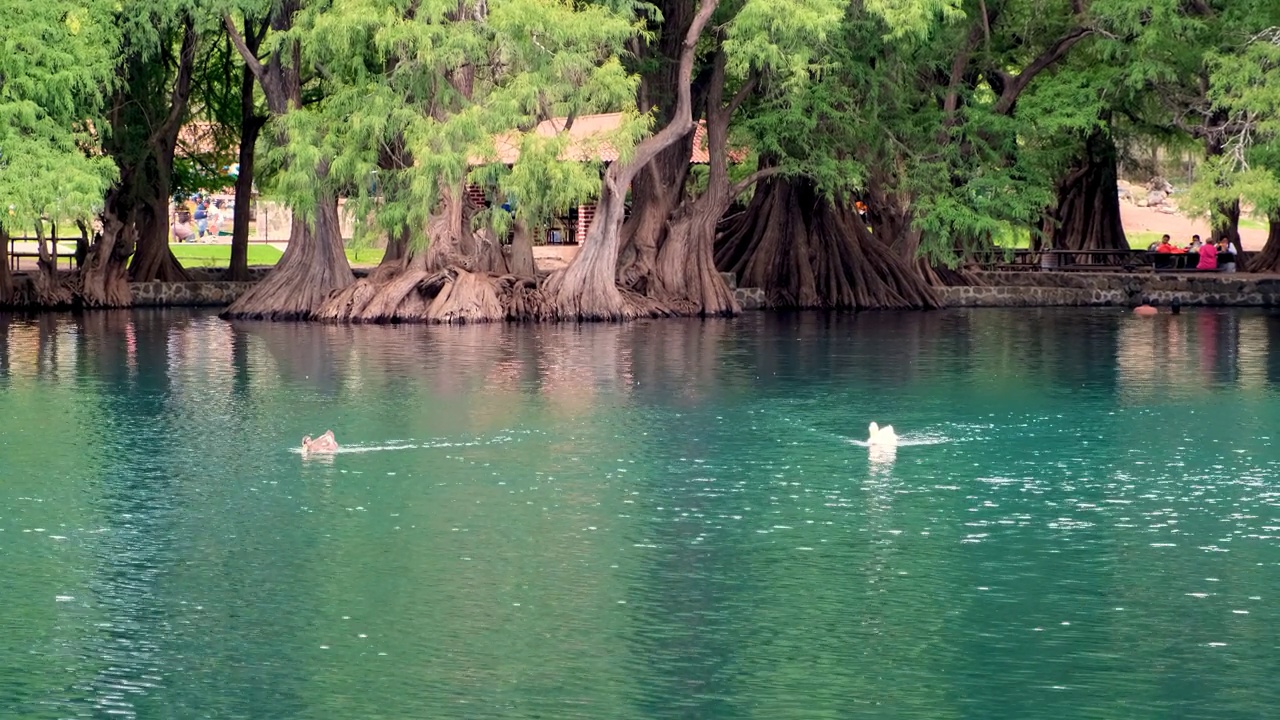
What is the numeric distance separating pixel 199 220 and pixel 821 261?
47.3m

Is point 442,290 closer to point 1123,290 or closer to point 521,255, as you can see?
point 521,255

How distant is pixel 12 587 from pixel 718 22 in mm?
37348

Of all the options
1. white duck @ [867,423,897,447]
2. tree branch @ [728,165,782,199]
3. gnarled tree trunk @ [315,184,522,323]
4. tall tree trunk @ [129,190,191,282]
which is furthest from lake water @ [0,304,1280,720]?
tall tree trunk @ [129,190,191,282]

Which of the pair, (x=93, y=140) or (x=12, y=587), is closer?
Answer: (x=12, y=587)

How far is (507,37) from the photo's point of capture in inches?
1735

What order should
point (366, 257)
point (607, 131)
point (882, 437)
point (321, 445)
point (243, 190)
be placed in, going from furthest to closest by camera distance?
point (366, 257) → point (243, 190) → point (607, 131) → point (882, 437) → point (321, 445)

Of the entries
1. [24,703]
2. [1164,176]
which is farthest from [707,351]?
[1164,176]

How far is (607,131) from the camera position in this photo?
46594 mm

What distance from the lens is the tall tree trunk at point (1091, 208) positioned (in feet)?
212

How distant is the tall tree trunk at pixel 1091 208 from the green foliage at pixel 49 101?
31455mm

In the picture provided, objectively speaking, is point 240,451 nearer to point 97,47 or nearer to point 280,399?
point 280,399

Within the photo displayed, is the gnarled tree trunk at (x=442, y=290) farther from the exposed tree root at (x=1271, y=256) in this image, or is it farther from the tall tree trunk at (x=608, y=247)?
the exposed tree root at (x=1271, y=256)

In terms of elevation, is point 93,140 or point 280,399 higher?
point 93,140


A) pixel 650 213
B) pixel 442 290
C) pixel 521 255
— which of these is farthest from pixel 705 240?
pixel 442 290
